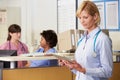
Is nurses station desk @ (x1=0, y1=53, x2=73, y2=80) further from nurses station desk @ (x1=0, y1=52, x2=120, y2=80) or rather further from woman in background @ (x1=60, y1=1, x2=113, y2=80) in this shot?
woman in background @ (x1=60, y1=1, x2=113, y2=80)

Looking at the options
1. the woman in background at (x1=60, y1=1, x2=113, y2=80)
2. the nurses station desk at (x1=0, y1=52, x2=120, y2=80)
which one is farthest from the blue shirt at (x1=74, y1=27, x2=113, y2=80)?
the nurses station desk at (x1=0, y1=52, x2=120, y2=80)

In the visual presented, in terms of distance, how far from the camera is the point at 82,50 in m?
1.60

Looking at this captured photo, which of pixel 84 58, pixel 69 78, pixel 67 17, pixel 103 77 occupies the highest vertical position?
pixel 67 17

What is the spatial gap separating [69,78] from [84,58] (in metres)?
0.98

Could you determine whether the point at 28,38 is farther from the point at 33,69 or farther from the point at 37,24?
the point at 33,69

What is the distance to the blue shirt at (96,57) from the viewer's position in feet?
4.92

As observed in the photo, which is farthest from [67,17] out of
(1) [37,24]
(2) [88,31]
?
(2) [88,31]

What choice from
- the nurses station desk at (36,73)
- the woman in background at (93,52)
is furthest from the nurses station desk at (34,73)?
the woman in background at (93,52)

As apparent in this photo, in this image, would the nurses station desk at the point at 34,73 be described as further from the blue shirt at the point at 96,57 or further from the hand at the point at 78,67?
the hand at the point at 78,67

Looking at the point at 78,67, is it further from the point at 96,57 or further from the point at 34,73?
the point at 34,73

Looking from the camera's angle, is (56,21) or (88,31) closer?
(88,31)

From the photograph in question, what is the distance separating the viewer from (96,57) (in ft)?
5.07

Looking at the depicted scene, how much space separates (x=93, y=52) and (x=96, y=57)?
35mm

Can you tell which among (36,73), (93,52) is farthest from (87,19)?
→ (36,73)
